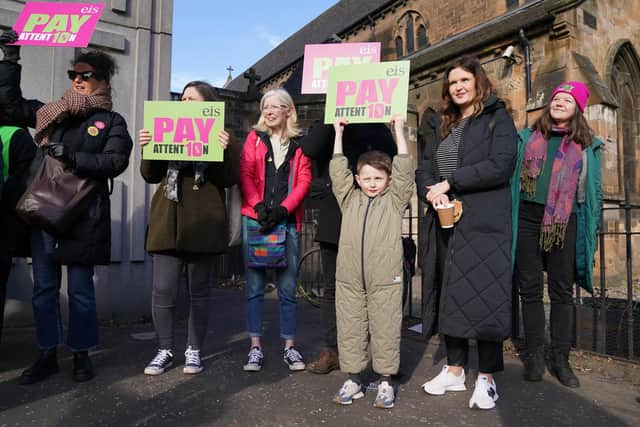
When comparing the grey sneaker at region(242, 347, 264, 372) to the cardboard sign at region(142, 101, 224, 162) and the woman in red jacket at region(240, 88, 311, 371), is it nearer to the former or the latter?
the woman in red jacket at region(240, 88, 311, 371)

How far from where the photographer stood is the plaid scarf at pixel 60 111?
114 inches

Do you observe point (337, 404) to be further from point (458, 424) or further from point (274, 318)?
point (274, 318)

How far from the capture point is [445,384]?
111 inches

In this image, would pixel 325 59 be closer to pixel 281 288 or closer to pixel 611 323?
pixel 281 288

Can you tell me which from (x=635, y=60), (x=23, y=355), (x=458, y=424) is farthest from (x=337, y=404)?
(x=635, y=60)

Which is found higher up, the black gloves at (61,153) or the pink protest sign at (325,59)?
the pink protest sign at (325,59)

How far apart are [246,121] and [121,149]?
10.9 m

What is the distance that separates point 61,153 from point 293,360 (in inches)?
78.5

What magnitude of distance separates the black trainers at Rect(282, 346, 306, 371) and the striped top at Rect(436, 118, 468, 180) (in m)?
1.58

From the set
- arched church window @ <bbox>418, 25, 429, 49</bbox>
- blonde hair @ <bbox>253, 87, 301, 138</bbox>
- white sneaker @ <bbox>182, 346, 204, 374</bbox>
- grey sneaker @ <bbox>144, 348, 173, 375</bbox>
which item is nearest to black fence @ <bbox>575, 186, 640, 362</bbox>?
blonde hair @ <bbox>253, 87, 301, 138</bbox>

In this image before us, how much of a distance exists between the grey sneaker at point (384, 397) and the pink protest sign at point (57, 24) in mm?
2961

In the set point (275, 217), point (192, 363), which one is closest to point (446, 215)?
point (275, 217)

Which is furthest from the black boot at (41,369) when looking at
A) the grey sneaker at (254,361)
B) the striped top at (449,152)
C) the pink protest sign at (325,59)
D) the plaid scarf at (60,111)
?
the striped top at (449,152)

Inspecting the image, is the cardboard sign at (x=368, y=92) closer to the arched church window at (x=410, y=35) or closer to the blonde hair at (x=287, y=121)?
the blonde hair at (x=287, y=121)
